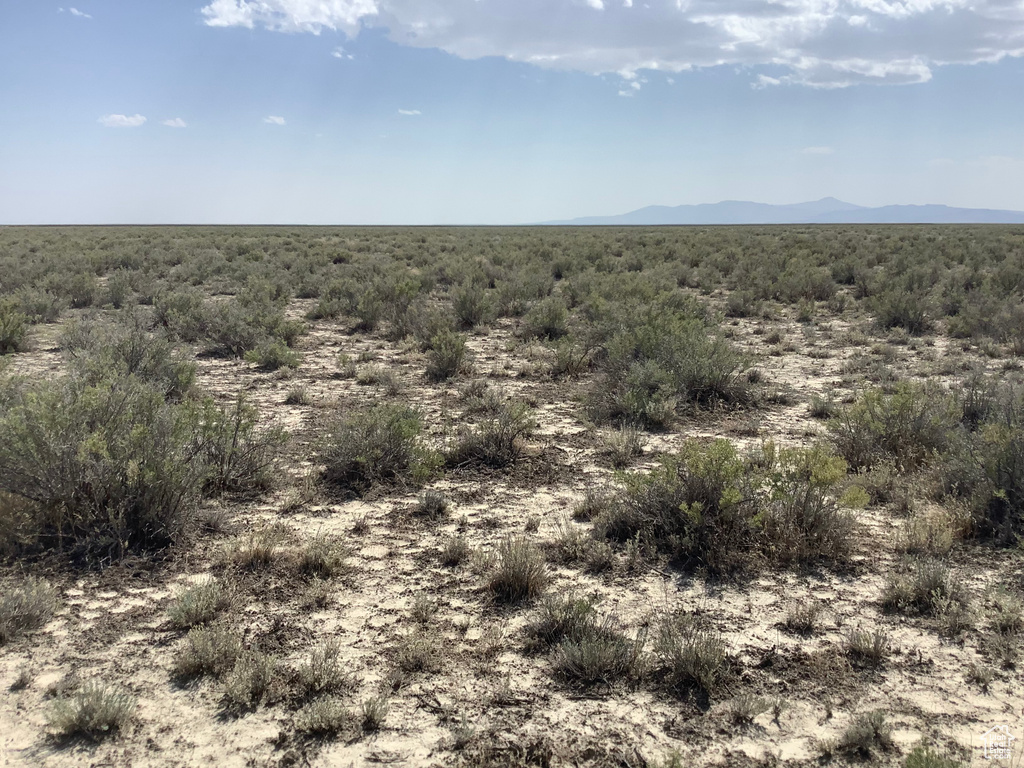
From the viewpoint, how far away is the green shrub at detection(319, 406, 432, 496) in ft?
20.7

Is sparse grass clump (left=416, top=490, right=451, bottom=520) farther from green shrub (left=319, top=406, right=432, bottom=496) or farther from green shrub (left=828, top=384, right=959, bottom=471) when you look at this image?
green shrub (left=828, top=384, right=959, bottom=471)

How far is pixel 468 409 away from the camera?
8.50 meters

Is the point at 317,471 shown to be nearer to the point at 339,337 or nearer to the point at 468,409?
the point at 468,409

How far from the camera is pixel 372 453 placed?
6348 millimetres

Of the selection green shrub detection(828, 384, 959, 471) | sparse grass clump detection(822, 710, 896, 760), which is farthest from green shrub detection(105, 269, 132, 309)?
sparse grass clump detection(822, 710, 896, 760)

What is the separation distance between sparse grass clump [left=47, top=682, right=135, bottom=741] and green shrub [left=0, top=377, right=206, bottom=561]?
5.54 feet

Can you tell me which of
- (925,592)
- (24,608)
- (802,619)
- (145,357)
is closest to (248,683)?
(24,608)

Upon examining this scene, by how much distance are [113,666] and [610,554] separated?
3.11 meters

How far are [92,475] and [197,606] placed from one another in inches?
55.9

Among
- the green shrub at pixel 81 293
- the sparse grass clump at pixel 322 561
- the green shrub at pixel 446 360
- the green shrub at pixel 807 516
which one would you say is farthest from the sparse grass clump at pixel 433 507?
the green shrub at pixel 81 293

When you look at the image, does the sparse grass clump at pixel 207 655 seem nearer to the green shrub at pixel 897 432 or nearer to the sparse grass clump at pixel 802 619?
the sparse grass clump at pixel 802 619

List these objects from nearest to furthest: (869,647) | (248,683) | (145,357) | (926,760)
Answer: (926,760), (248,683), (869,647), (145,357)

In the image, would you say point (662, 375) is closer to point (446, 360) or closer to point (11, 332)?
point (446, 360)

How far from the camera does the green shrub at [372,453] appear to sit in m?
6.32
